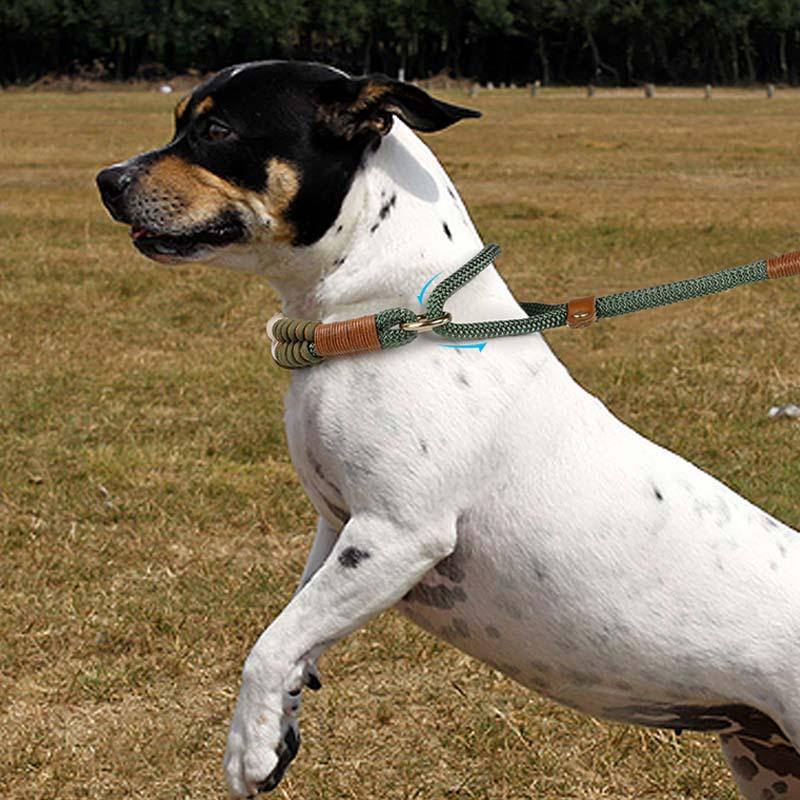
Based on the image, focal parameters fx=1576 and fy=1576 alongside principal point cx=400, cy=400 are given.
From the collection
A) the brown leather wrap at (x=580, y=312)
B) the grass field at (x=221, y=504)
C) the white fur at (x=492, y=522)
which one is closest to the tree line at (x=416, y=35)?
the grass field at (x=221, y=504)

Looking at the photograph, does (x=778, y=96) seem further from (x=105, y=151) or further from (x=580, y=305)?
(x=580, y=305)

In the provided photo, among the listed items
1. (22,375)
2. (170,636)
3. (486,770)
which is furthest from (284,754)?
(22,375)

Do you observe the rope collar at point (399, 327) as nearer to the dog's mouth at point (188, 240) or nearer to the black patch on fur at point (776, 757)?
the dog's mouth at point (188, 240)

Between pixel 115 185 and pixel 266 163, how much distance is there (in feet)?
1.09

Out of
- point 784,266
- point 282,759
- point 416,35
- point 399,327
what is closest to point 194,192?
point 399,327

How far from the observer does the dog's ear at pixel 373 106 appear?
3.34m

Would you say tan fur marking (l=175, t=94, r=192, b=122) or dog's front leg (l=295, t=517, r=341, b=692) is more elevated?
tan fur marking (l=175, t=94, r=192, b=122)

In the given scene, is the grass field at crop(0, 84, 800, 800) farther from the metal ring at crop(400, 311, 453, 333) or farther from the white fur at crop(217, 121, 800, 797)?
the metal ring at crop(400, 311, 453, 333)

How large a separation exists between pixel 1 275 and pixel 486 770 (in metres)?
9.56

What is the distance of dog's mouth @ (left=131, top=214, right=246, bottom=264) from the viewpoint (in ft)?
11.1

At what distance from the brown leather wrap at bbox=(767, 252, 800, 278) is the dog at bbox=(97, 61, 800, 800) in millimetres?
754

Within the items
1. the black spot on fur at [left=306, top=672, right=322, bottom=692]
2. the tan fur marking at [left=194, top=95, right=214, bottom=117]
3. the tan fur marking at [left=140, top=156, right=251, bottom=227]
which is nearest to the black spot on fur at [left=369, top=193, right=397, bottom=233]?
the tan fur marking at [left=140, top=156, right=251, bottom=227]

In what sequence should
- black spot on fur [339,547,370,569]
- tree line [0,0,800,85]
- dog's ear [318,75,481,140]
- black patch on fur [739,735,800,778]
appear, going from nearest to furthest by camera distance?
black spot on fur [339,547,370,569], dog's ear [318,75,481,140], black patch on fur [739,735,800,778], tree line [0,0,800,85]

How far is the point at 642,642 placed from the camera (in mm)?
3371
